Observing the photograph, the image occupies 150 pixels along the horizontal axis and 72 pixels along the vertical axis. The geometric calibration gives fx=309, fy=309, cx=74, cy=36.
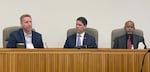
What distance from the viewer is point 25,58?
126 inches

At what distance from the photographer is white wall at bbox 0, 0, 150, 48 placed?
19.0 ft

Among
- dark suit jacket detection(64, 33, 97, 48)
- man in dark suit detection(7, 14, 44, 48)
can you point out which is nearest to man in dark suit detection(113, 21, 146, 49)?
dark suit jacket detection(64, 33, 97, 48)

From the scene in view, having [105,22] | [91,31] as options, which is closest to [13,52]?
[91,31]

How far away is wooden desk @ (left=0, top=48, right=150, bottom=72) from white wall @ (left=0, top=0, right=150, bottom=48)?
8.78 feet

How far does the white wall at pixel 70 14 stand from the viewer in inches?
228

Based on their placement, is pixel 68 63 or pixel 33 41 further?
pixel 33 41

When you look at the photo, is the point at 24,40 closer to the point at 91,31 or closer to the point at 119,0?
the point at 91,31

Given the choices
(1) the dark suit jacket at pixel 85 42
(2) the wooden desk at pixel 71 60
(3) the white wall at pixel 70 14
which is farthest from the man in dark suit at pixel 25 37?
(3) the white wall at pixel 70 14

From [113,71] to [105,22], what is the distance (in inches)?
113

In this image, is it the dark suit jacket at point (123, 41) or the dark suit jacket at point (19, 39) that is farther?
the dark suit jacket at point (123, 41)

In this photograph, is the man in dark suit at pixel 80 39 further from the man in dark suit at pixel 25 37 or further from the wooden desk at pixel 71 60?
the wooden desk at pixel 71 60

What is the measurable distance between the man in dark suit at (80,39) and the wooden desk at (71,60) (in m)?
1.23

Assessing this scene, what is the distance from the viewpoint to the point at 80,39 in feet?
15.3

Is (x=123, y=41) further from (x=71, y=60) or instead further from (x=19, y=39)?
(x=71, y=60)
